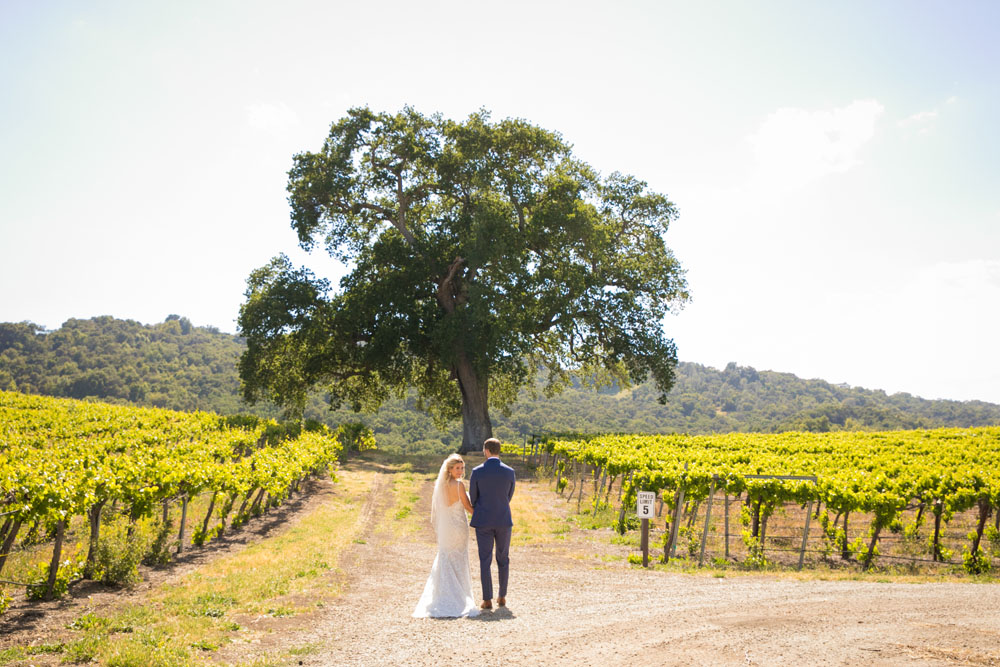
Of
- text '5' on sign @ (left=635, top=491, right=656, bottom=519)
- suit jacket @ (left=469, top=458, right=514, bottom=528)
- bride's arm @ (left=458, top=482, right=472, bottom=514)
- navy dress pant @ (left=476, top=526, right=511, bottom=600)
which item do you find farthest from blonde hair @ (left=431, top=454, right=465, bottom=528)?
text '5' on sign @ (left=635, top=491, right=656, bottom=519)

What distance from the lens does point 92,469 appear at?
9.76 metres

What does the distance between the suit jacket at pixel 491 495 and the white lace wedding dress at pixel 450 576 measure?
36cm

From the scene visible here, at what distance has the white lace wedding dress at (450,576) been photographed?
7.86m

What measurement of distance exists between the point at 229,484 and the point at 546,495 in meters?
12.2

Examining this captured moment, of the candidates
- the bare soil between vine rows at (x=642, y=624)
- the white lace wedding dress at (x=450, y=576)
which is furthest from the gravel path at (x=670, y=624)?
the white lace wedding dress at (x=450, y=576)

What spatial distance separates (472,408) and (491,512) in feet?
87.3

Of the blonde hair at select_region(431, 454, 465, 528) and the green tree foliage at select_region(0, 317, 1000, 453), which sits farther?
the green tree foliage at select_region(0, 317, 1000, 453)

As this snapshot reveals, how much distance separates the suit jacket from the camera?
7.91 m

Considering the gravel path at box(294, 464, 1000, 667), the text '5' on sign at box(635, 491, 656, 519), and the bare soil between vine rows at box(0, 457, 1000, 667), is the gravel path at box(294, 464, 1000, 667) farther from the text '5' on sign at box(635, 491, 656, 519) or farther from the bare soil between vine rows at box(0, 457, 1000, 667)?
the text '5' on sign at box(635, 491, 656, 519)

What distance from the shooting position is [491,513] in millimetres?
7910

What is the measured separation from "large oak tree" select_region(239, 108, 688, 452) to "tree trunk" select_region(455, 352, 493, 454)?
0.08m

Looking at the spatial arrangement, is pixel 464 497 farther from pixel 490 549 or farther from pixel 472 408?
pixel 472 408

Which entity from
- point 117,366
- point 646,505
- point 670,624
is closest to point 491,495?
point 670,624

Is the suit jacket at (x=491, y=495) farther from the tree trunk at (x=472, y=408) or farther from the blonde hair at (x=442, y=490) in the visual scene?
the tree trunk at (x=472, y=408)
